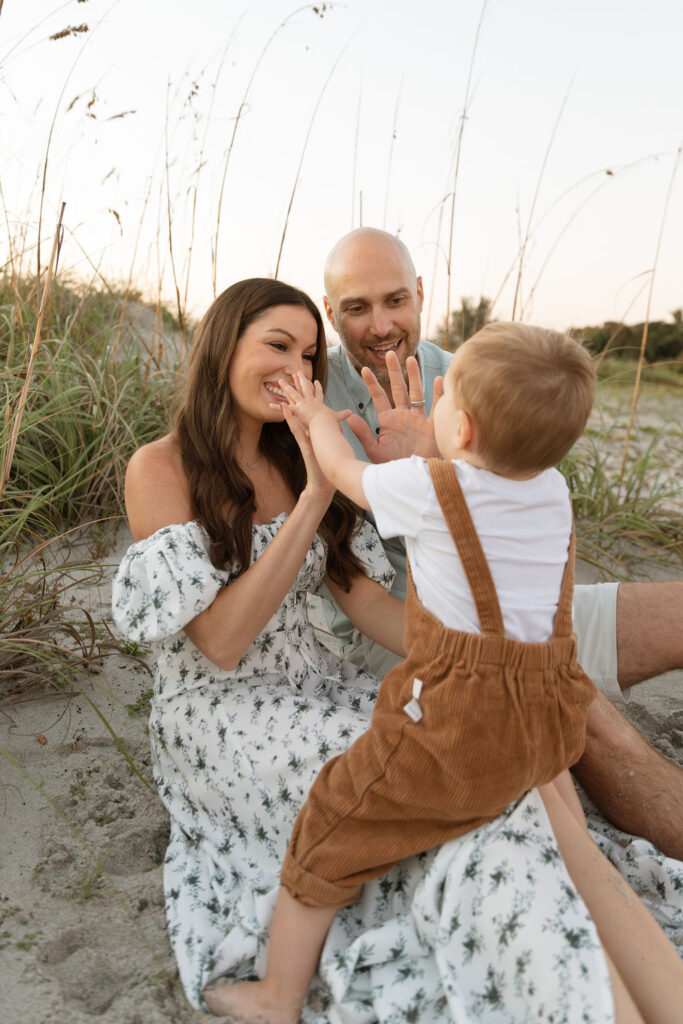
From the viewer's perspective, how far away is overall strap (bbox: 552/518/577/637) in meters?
1.65

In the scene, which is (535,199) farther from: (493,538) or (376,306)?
(493,538)

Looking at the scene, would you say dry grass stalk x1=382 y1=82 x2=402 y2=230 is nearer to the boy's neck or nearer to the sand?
the sand

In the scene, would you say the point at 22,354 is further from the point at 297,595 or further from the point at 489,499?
the point at 489,499

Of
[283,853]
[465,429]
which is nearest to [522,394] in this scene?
[465,429]

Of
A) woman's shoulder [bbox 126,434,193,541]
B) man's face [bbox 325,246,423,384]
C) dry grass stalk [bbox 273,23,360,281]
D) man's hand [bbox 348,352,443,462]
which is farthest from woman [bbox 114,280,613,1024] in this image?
dry grass stalk [bbox 273,23,360,281]

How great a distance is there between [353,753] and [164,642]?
787 millimetres

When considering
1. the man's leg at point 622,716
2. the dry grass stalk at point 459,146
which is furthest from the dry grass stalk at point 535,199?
the man's leg at point 622,716

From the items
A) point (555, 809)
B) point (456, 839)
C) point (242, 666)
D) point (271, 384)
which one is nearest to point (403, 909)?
point (456, 839)

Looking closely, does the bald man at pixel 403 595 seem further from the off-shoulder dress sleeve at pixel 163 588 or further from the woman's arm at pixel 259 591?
the off-shoulder dress sleeve at pixel 163 588

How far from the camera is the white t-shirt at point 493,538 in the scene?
161cm

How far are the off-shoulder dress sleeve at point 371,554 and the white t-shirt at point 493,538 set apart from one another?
2.86 ft

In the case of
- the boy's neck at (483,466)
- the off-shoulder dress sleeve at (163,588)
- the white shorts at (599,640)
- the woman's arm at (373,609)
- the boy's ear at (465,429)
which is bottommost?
the white shorts at (599,640)

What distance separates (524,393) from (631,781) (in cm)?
133

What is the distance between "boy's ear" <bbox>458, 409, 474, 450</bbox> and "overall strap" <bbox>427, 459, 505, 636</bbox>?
7 centimetres
